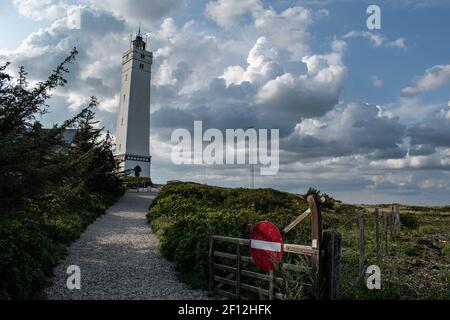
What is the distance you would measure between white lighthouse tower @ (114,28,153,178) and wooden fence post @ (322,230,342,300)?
42.2m

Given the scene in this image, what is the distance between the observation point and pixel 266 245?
6.52 metres

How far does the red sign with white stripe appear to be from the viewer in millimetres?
6324

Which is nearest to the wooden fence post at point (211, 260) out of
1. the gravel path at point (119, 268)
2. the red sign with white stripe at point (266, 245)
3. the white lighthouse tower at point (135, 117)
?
the gravel path at point (119, 268)

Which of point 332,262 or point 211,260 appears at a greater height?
point 332,262

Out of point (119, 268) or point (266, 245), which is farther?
point (119, 268)

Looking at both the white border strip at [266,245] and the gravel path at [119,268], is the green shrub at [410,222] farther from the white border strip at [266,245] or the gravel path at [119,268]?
the white border strip at [266,245]

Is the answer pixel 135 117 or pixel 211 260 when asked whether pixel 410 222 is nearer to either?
pixel 211 260

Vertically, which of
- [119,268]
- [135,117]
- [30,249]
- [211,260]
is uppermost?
[135,117]

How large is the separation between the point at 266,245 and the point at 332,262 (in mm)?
1251

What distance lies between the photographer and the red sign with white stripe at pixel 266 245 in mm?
6324

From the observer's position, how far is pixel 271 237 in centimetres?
641

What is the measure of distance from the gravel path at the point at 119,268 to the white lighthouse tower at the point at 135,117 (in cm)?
3134

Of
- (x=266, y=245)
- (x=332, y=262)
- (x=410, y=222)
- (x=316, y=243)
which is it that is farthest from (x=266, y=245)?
(x=410, y=222)
